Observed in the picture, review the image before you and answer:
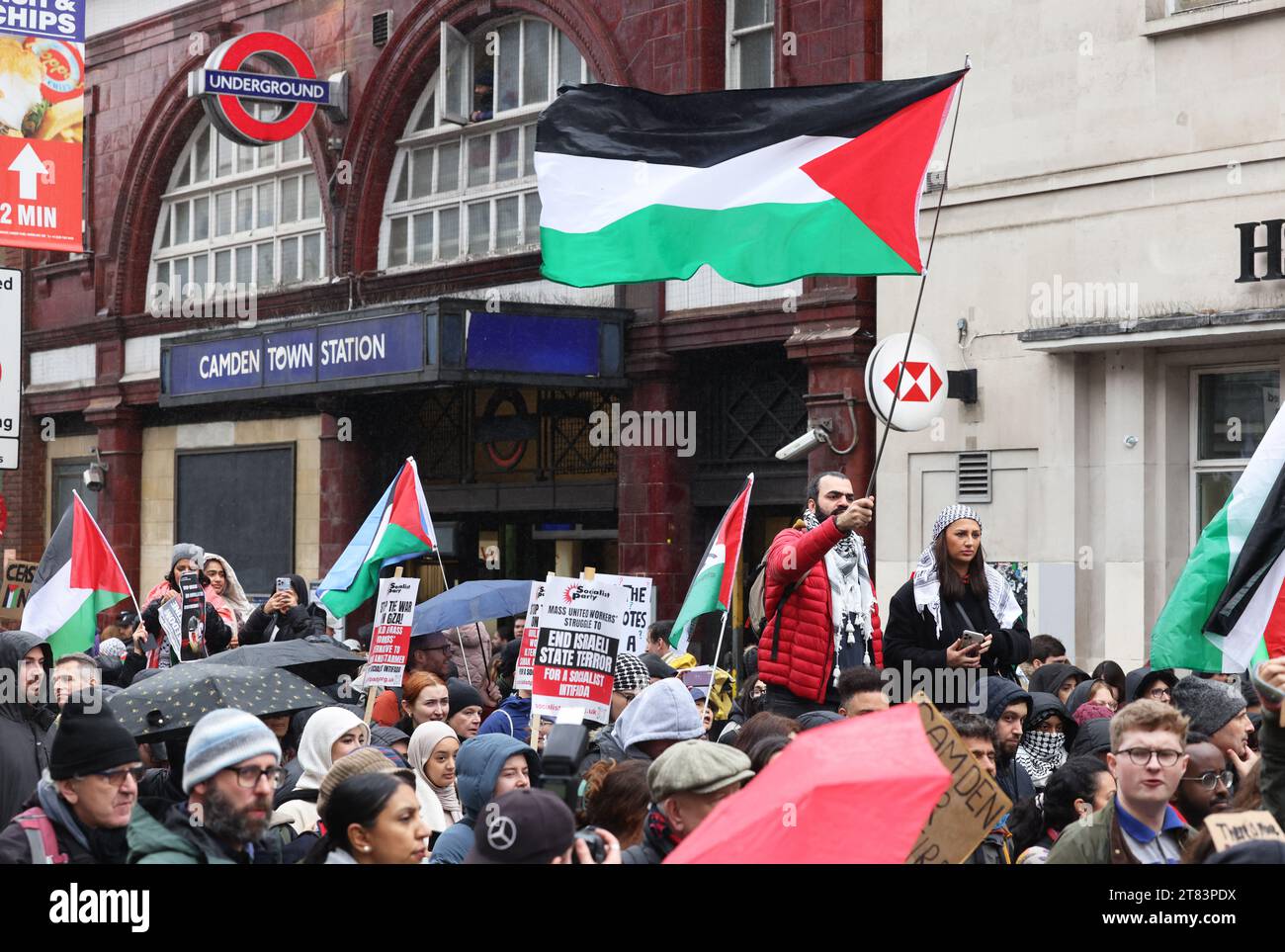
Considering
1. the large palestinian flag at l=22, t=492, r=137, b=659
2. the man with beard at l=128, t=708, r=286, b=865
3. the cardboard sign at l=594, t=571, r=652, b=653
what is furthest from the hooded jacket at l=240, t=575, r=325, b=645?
the man with beard at l=128, t=708, r=286, b=865

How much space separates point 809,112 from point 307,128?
1639 cm

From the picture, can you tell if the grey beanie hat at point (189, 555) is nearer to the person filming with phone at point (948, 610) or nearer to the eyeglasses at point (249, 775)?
the person filming with phone at point (948, 610)

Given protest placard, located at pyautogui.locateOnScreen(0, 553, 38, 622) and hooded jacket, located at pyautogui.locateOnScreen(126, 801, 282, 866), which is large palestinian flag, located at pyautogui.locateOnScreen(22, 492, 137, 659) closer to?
protest placard, located at pyautogui.locateOnScreen(0, 553, 38, 622)

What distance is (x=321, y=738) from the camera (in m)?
7.34

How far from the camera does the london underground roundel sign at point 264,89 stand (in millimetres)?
22500

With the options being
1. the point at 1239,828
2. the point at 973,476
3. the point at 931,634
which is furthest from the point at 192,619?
the point at 1239,828

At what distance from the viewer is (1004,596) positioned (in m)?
8.86

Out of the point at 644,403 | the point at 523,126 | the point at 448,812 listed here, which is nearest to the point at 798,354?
the point at 644,403

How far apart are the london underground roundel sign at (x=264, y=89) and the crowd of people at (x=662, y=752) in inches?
535

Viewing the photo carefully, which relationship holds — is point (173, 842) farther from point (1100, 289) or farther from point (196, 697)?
point (1100, 289)

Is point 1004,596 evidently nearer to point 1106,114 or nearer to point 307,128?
point 1106,114

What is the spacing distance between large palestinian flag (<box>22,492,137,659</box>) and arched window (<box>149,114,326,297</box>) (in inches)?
496

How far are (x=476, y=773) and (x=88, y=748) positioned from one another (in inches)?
66.6

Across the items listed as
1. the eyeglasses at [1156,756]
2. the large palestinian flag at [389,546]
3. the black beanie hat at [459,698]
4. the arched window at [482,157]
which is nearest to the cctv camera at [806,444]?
the large palestinian flag at [389,546]
